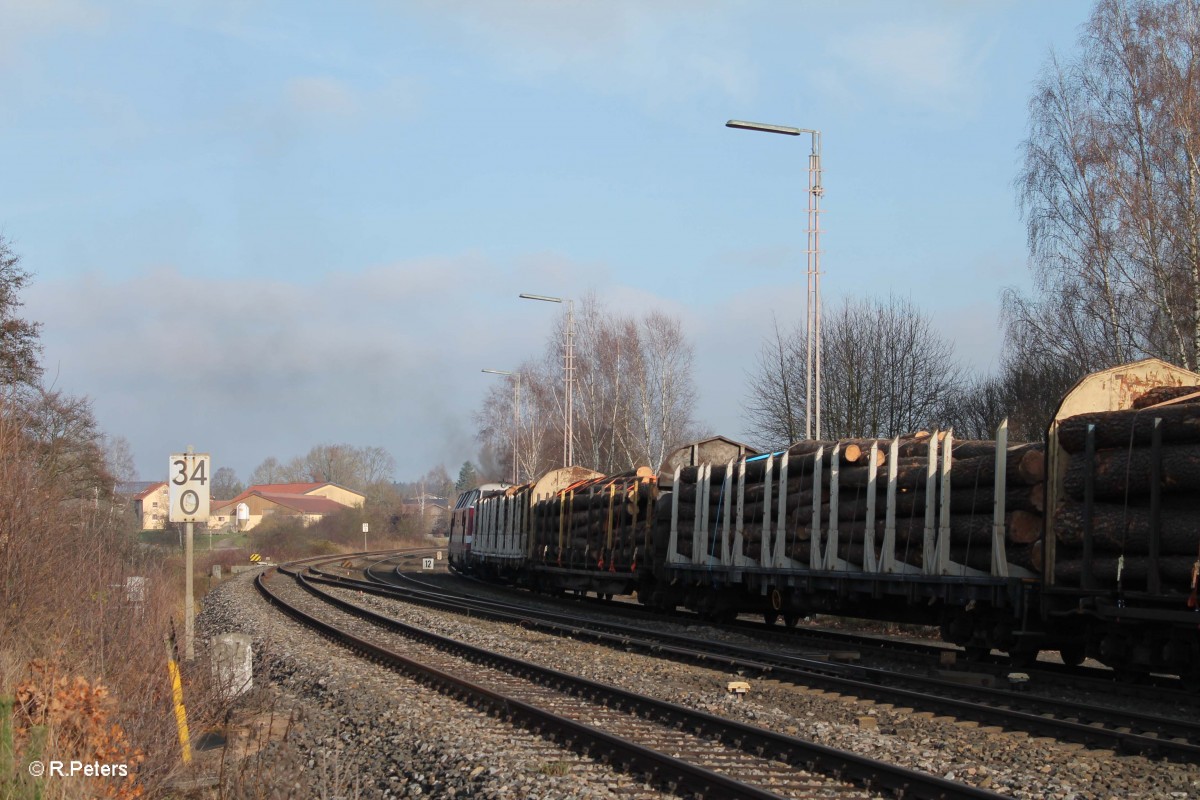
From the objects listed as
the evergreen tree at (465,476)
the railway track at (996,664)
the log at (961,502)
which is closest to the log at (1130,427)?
the log at (961,502)

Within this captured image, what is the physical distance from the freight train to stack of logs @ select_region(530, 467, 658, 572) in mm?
1089

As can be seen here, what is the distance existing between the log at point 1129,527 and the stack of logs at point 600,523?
10.7 meters

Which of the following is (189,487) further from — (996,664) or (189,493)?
(996,664)

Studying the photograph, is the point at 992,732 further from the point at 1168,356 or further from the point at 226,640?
the point at 1168,356

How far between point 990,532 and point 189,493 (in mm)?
8636

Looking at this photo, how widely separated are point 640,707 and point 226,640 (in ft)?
13.9

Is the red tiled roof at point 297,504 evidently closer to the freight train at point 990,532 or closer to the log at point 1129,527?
the freight train at point 990,532

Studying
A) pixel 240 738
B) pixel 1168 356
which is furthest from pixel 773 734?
pixel 1168 356

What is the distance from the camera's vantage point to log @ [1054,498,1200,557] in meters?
9.69

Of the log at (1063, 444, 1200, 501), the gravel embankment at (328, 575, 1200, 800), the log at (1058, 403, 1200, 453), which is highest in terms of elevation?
the log at (1058, 403, 1200, 453)

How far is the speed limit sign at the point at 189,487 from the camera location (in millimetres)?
11648

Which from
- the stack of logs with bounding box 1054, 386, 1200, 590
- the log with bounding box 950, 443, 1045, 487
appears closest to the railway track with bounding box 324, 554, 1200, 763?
the stack of logs with bounding box 1054, 386, 1200, 590

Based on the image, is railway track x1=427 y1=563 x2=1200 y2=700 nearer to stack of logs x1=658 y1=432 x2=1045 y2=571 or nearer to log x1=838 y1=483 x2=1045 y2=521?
stack of logs x1=658 y1=432 x2=1045 y2=571

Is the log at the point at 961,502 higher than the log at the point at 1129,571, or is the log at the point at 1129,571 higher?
the log at the point at 961,502
